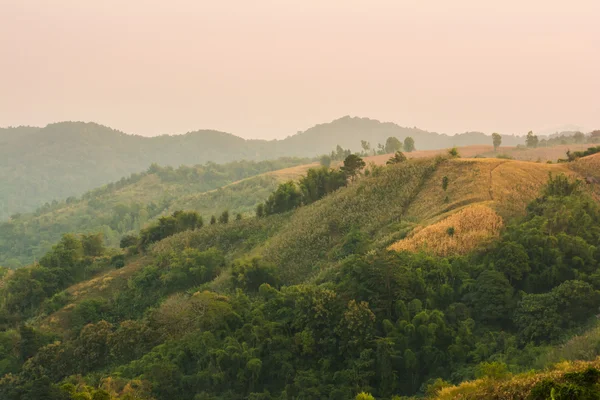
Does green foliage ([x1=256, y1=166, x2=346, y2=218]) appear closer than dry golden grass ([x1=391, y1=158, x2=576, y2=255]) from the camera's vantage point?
No

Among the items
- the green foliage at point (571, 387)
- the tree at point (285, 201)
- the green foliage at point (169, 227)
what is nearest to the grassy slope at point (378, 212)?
the tree at point (285, 201)

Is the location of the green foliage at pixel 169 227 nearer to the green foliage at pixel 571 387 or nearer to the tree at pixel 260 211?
the tree at pixel 260 211

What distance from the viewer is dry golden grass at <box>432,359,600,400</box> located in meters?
12.3

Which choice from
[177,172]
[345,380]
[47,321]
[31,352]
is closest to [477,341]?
[345,380]

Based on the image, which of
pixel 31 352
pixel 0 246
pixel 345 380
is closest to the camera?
pixel 345 380

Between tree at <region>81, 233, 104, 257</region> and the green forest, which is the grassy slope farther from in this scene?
tree at <region>81, 233, 104, 257</region>

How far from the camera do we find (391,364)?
22.0 metres

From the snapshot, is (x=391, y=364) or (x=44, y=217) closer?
(x=391, y=364)

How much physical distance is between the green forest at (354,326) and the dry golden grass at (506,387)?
82 cm

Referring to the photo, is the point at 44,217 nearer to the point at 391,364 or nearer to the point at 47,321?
the point at 47,321

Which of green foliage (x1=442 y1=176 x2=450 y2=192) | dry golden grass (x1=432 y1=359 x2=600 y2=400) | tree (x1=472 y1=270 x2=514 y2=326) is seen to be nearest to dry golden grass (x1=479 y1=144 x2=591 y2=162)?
green foliage (x1=442 y1=176 x2=450 y2=192)

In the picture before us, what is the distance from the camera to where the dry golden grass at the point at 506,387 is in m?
12.3

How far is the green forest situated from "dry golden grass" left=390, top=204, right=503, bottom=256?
126 cm

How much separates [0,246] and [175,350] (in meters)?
137
